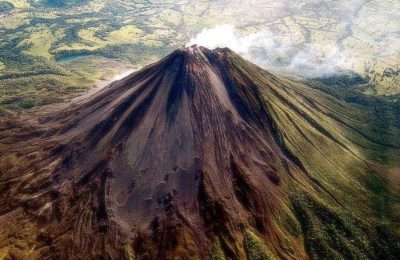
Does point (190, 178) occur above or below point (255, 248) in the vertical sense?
above

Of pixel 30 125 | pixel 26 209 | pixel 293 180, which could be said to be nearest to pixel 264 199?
pixel 293 180

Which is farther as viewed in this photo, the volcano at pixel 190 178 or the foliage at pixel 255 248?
the volcano at pixel 190 178

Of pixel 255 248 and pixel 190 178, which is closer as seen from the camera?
pixel 255 248

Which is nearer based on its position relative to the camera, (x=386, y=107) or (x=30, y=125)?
(x=30, y=125)

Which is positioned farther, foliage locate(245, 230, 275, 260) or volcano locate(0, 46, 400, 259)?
volcano locate(0, 46, 400, 259)

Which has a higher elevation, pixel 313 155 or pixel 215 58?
pixel 215 58

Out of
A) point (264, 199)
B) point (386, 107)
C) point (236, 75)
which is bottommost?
point (386, 107)

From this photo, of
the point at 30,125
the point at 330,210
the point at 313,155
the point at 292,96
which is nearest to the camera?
the point at 330,210

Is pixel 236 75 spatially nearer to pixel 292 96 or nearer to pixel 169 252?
pixel 292 96
